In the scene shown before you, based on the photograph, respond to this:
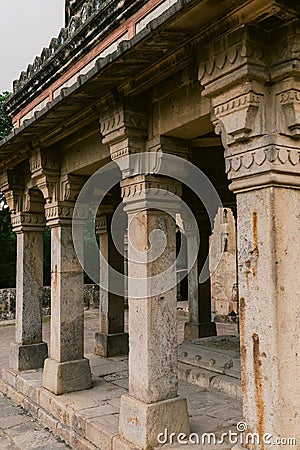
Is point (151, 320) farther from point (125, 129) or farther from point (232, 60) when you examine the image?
point (232, 60)

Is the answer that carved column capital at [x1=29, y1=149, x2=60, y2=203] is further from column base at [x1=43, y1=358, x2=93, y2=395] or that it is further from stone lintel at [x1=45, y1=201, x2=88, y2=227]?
column base at [x1=43, y1=358, x2=93, y2=395]

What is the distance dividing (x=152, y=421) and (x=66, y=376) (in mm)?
1961

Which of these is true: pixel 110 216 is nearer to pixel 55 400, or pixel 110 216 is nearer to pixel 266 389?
pixel 55 400

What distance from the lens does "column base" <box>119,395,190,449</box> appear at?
3604 mm

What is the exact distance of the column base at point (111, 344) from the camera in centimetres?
737

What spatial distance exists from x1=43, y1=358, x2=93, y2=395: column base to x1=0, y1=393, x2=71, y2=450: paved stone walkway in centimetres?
44

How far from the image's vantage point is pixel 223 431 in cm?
412

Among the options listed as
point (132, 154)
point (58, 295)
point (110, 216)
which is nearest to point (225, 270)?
point (110, 216)

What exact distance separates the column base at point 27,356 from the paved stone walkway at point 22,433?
0.72m

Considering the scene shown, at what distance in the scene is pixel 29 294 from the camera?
6582mm

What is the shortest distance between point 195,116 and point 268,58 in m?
0.81

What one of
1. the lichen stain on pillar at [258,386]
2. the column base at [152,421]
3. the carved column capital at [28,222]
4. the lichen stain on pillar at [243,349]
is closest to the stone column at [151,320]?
the column base at [152,421]

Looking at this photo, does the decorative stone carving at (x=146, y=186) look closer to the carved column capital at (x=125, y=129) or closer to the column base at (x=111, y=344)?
the carved column capital at (x=125, y=129)
